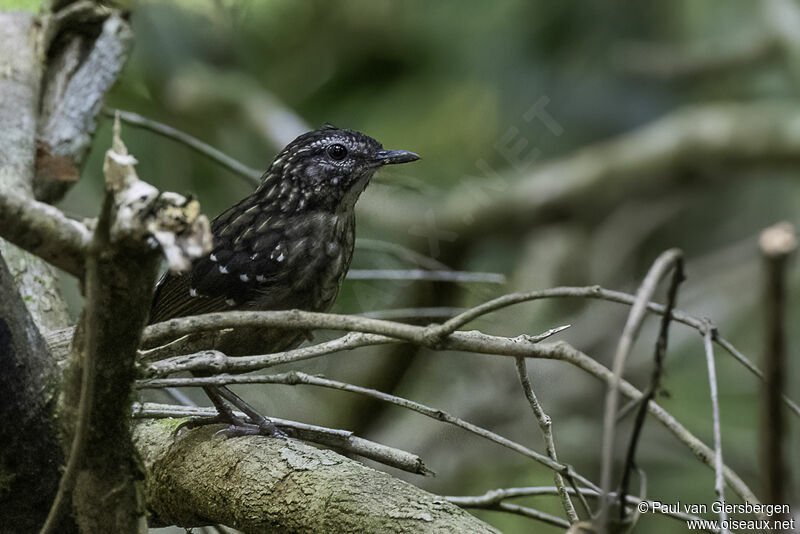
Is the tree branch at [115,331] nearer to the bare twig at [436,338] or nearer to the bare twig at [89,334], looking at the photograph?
the bare twig at [89,334]

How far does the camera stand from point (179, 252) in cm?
131

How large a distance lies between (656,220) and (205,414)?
5642mm

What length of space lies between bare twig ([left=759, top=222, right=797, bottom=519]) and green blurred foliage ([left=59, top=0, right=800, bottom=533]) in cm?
301

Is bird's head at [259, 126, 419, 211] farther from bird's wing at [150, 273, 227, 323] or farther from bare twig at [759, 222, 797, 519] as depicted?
bare twig at [759, 222, 797, 519]

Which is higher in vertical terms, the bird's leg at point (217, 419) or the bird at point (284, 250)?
the bird at point (284, 250)

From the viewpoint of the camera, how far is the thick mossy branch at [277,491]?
1.88 meters

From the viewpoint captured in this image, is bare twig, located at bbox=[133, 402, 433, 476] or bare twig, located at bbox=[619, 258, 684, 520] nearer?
bare twig, located at bbox=[619, 258, 684, 520]

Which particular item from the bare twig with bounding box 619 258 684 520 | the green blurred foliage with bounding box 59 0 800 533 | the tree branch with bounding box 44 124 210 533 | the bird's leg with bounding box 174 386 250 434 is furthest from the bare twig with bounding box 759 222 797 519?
the green blurred foliage with bounding box 59 0 800 533

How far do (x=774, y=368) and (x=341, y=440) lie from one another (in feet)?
5.04

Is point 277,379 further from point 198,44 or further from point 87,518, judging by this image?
point 198,44

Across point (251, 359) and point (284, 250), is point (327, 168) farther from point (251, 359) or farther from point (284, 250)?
point (251, 359)

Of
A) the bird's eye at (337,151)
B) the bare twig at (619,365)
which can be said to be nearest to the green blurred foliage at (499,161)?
the bird's eye at (337,151)

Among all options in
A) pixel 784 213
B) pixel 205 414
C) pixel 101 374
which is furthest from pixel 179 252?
pixel 784 213

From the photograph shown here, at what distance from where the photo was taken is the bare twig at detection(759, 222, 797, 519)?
794 mm
